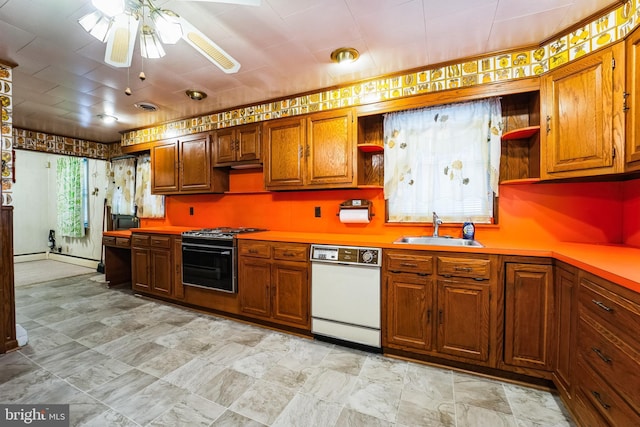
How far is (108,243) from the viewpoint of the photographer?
411cm

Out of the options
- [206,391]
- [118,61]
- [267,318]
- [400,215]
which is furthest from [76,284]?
[400,215]

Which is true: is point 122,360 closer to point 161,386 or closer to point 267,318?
point 161,386

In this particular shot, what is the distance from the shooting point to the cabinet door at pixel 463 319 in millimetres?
1927

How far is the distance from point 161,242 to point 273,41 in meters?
2.71

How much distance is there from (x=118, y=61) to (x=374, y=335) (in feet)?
8.45

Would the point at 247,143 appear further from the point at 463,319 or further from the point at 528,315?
the point at 528,315

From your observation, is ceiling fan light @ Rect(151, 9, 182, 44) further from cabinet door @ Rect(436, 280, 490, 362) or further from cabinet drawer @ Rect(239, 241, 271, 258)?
cabinet door @ Rect(436, 280, 490, 362)

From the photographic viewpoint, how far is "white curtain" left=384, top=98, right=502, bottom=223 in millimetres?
2365

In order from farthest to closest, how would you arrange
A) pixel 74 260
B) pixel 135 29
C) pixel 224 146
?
pixel 74 260 < pixel 224 146 < pixel 135 29

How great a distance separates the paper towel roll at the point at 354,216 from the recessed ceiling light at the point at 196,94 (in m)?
1.99

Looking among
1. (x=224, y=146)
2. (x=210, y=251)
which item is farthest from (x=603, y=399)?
(x=224, y=146)

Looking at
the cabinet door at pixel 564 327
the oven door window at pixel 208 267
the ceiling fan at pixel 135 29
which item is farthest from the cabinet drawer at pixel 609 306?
the oven door window at pixel 208 267

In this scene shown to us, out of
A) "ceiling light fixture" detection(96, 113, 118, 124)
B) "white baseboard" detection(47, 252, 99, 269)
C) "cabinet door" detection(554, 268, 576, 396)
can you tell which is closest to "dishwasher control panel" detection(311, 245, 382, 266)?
"cabinet door" detection(554, 268, 576, 396)

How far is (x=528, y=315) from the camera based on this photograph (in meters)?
1.82
